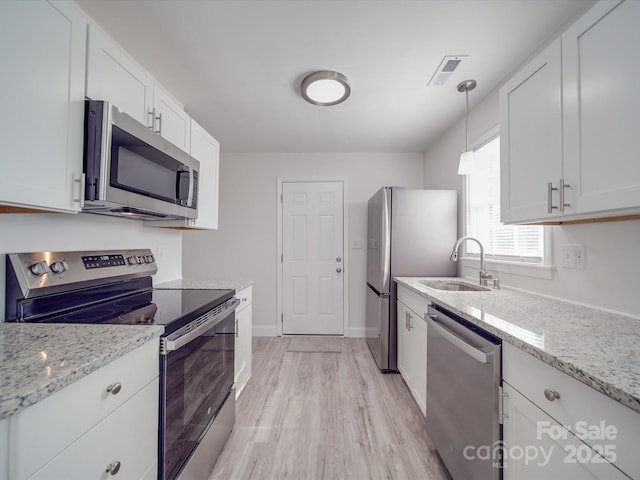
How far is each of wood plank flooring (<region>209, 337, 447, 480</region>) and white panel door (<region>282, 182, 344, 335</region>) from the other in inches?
34.2

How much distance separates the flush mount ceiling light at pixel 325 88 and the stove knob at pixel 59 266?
180 centimetres

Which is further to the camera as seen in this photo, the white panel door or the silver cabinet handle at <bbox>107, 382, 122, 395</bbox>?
the white panel door

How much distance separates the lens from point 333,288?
3.58 metres

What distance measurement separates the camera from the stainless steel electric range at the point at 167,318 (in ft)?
3.41

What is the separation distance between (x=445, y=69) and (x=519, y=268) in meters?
1.41

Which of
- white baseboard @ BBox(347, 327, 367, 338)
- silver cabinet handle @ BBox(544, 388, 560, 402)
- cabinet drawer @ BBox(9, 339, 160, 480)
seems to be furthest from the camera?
white baseboard @ BBox(347, 327, 367, 338)

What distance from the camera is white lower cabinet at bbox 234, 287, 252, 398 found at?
200 cm

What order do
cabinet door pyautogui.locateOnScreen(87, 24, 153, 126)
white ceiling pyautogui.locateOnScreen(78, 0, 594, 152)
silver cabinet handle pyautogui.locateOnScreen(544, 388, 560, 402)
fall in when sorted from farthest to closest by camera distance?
1. white ceiling pyautogui.locateOnScreen(78, 0, 594, 152)
2. cabinet door pyautogui.locateOnScreen(87, 24, 153, 126)
3. silver cabinet handle pyautogui.locateOnScreen(544, 388, 560, 402)

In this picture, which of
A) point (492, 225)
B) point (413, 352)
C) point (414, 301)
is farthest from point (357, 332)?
point (492, 225)

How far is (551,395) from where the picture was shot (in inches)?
31.1

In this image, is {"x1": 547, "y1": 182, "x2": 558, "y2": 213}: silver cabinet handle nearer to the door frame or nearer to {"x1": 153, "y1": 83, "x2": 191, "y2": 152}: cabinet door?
{"x1": 153, "y1": 83, "x2": 191, "y2": 152}: cabinet door

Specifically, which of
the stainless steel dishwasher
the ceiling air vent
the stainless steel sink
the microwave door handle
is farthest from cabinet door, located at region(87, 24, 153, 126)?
the stainless steel sink

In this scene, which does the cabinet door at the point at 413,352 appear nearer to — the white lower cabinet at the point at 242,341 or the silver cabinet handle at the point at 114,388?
the white lower cabinet at the point at 242,341

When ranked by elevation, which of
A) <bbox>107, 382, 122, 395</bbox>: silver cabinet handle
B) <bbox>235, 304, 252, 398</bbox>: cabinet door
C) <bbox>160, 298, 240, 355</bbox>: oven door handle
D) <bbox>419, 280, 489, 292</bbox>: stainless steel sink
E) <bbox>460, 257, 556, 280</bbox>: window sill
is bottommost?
<bbox>235, 304, 252, 398</bbox>: cabinet door
